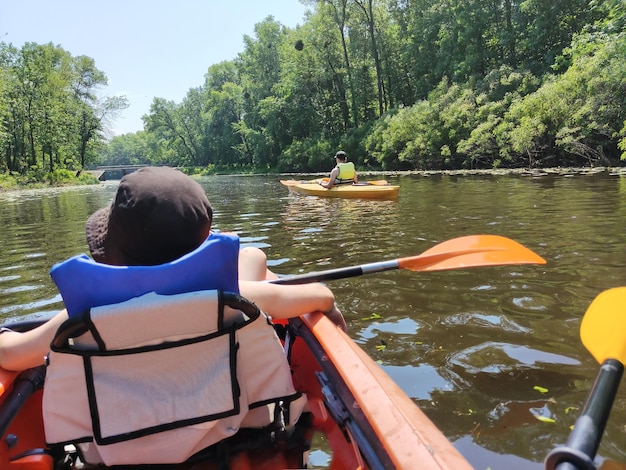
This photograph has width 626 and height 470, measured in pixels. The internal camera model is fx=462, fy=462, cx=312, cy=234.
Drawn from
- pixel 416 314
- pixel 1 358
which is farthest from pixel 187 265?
pixel 416 314

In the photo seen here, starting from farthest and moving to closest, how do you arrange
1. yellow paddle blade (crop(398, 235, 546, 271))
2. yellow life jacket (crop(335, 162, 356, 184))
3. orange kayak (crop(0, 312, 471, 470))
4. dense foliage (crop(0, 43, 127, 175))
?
1. dense foliage (crop(0, 43, 127, 175))
2. yellow life jacket (crop(335, 162, 356, 184))
3. yellow paddle blade (crop(398, 235, 546, 271))
4. orange kayak (crop(0, 312, 471, 470))

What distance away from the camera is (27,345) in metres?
1.47

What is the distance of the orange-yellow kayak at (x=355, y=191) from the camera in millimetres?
9945

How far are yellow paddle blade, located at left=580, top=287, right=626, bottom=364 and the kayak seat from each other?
1.07 m

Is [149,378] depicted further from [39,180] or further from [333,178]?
[39,180]

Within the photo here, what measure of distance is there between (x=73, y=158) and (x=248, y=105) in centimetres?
1770

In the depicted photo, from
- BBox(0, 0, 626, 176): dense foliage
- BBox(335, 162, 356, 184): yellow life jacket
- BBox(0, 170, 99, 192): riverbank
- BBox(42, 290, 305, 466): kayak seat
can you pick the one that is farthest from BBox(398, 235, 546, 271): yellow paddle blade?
BBox(0, 170, 99, 192): riverbank

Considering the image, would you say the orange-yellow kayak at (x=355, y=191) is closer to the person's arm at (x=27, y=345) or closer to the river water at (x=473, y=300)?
the river water at (x=473, y=300)

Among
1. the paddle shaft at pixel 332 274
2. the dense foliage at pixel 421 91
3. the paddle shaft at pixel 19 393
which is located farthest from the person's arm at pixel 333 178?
the paddle shaft at pixel 19 393

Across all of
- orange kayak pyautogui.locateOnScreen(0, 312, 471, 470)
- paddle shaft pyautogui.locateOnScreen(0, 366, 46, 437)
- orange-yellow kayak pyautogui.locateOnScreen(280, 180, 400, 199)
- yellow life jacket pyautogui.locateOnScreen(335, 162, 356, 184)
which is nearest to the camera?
orange kayak pyautogui.locateOnScreen(0, 312, 471, 470)

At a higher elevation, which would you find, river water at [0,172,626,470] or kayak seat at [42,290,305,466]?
kayak seat at [42,290,305,466]

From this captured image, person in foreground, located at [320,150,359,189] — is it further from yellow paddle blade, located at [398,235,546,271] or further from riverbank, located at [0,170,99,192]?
riverbank, located at [0,170,99,192]

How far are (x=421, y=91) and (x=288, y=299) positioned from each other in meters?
34.5

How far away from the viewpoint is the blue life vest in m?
1.19
